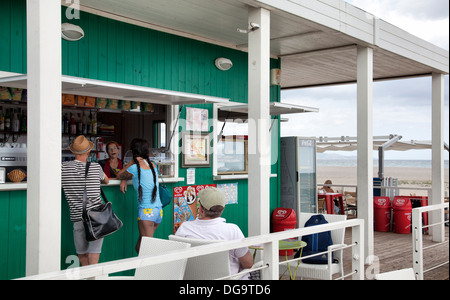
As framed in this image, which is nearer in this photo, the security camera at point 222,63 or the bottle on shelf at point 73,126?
the security camera at point 222,63

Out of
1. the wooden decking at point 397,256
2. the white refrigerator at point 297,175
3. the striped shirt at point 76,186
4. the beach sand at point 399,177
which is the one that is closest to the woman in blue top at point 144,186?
the striped shirt at point 76,186

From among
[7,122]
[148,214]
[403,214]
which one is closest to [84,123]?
[7,122]

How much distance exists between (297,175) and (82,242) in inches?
174

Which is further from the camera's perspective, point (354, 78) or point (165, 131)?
point (354, 78)

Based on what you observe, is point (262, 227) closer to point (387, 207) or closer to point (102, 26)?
point (102, 26)

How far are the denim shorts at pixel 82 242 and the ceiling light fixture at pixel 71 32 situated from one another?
186 centimetres

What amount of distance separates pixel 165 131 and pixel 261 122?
2161mm

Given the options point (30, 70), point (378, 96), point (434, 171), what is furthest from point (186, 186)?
point (378, 96)

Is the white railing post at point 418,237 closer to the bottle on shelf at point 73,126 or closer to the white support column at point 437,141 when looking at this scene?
the white support column at point 437,141

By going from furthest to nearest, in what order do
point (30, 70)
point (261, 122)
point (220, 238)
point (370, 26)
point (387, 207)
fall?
1. point (387, 207)
2. point (370, 26)
3. point (261, 122)
4. point (220, 238)
5. point (30, 70)

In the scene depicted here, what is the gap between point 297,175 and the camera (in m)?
8.20

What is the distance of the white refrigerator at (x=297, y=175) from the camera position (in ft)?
26.8

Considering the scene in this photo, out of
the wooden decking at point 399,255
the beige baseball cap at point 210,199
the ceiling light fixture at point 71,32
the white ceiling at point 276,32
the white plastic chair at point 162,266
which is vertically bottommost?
the wooden decking at point 399,255
